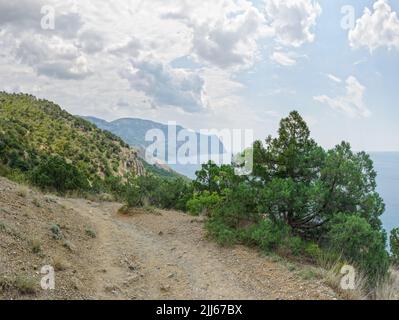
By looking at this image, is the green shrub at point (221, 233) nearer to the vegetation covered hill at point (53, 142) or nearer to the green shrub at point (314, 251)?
the green shrub at point (314, 251)

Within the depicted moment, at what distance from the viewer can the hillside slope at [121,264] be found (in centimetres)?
671

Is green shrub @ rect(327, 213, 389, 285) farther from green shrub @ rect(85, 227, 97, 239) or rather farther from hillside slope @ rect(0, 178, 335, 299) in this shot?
green shrub @ rect(85, 227, 97, 239)

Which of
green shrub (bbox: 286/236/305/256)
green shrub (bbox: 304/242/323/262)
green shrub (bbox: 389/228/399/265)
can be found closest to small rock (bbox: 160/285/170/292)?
green shrub (bbox: 286/236/305/256)

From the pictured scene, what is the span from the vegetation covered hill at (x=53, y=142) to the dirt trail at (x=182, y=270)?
1362cm

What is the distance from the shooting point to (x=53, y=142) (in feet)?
132

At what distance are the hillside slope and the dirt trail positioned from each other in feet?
0.06

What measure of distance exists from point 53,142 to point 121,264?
34.8 metres

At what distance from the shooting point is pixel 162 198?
711 inches

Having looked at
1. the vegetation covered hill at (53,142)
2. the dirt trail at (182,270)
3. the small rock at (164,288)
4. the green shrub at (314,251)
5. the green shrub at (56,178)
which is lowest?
the small rock at (164,288)

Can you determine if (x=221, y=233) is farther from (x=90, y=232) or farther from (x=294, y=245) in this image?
(x=90, y=232)

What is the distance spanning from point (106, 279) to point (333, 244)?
517 cm

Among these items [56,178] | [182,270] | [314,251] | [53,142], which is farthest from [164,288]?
[53,142]

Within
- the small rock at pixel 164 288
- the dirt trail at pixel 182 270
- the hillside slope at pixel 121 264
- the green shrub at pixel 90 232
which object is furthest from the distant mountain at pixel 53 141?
the small rock at pixel 164 288

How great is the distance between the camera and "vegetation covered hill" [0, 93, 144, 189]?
103ft
